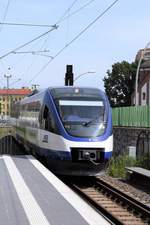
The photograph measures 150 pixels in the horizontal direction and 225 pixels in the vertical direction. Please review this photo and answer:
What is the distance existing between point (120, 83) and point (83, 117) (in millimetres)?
83740

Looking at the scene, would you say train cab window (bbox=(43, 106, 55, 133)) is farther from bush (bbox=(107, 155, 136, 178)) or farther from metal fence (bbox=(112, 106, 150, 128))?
metal fence (bbox=(112, 106, 150, 128))

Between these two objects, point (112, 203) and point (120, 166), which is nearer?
point (112, 203)

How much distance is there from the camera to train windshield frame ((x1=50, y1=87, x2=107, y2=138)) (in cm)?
1753

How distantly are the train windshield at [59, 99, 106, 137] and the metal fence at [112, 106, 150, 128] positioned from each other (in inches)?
479

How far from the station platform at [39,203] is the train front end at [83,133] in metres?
1.71

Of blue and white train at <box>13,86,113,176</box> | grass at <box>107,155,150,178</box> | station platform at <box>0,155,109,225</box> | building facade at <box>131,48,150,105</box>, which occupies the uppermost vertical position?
building facade at <box>131,48,150,105</box>

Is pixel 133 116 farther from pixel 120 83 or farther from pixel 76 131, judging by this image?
pixel 120 83

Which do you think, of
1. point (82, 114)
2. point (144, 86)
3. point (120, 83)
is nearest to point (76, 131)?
point (82, 114)

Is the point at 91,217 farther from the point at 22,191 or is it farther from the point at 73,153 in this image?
the point at 73,153

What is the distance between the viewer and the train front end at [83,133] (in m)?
17.2

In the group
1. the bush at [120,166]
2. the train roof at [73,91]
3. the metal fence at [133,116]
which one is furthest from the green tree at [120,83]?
the train roof at [73,91]

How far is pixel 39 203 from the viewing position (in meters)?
10.6

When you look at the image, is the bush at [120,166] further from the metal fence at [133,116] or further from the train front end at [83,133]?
the metal fence at [133,116]

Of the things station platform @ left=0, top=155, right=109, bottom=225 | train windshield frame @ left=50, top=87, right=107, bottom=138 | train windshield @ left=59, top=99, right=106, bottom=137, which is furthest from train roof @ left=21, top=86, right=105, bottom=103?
station platform @ left=0, top=155, right=109, bottom=225
